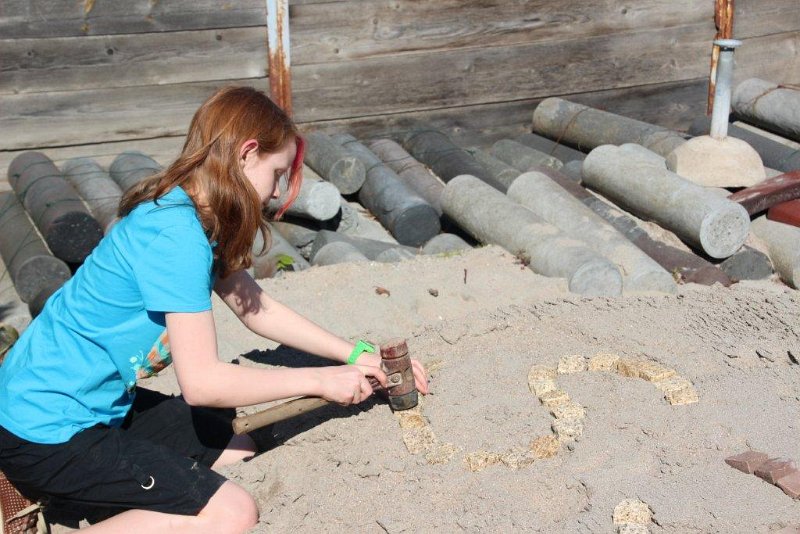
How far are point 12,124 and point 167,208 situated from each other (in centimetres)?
482

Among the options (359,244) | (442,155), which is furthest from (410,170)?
(359,244)

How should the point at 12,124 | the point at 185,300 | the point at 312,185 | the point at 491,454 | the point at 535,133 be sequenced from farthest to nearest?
the point at 535,133
the point at 12,124
the point at 312,185
the point at 491,454
the point at 185,300

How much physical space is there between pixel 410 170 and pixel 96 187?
247 cm

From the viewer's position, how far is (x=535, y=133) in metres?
8.73

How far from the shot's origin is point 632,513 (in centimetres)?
304

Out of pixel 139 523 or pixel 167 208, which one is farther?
pixel 139 523

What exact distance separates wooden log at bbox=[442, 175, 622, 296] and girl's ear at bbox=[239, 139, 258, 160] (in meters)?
2.59

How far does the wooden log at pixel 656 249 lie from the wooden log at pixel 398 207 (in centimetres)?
98

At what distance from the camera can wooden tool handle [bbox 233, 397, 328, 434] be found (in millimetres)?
3232

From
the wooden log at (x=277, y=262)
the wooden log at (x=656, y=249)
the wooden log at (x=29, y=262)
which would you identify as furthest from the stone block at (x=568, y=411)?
the wooden log at (x=29, y=262)

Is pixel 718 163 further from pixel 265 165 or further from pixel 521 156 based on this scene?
pixel 265 165

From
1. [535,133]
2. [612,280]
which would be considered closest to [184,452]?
[612,280]

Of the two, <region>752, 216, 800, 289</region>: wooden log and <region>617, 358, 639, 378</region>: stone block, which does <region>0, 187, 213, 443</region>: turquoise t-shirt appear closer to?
<region>617, 358, 639, 378</region>: stone block

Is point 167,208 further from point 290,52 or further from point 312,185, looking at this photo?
point 290,52
